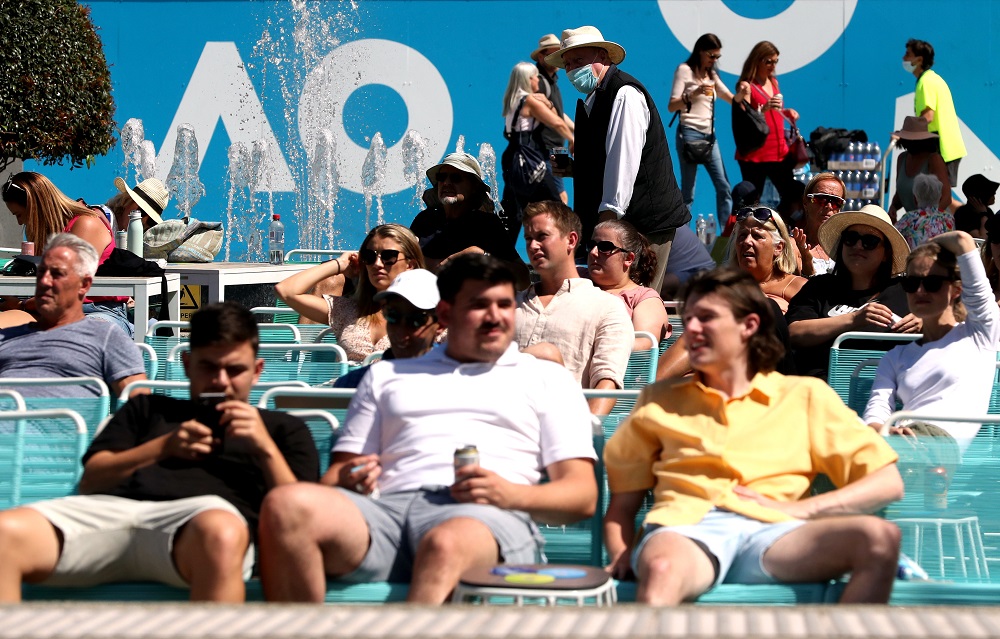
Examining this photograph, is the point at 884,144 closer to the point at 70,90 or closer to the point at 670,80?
the point at 670,80

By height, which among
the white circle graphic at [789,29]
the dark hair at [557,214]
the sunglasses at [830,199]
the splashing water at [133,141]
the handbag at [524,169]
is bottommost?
the dark hair at [557,214]

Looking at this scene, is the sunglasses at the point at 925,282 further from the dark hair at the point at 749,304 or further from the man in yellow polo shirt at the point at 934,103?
the man in yellow polo shirt at the point at 934,103

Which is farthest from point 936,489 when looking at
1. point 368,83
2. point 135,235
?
point 368,83

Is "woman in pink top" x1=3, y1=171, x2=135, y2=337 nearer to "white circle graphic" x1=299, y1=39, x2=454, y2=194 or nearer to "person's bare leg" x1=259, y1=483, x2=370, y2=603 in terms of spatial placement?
"person's bare leg" x1=259, y1=483, x2=370, y2=603

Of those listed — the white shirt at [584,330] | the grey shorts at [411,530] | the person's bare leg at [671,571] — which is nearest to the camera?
the person's bare leg at [671,571]

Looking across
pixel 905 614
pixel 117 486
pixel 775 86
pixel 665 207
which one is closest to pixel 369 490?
pixel 117 486

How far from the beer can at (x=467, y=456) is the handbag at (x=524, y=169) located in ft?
16.4

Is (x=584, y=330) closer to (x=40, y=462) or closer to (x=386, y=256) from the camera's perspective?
(x=386, y=256)

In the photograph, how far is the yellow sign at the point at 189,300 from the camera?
32.4 feet

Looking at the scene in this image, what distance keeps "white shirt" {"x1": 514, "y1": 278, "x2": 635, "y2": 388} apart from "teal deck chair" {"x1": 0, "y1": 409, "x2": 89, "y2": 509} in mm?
1838

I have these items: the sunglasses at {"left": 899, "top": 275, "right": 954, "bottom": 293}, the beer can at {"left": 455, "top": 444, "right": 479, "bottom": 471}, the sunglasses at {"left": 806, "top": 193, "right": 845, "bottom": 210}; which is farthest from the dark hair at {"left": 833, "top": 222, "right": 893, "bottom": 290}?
the beer can at {"left": 455, "top": 444, "right": 479, "bottom": 471}

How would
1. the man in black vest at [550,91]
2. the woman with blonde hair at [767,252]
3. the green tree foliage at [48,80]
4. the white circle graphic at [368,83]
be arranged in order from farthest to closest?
the white circle graphic at [368,83] < the green tree foliage at [48,80] < the man in black vest at [550,91] < the woman with blonde hair at [767,252]

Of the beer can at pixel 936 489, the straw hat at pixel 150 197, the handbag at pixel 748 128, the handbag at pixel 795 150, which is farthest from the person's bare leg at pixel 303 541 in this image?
the handbag at pixel 795 150

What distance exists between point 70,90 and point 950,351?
9.95 metres
